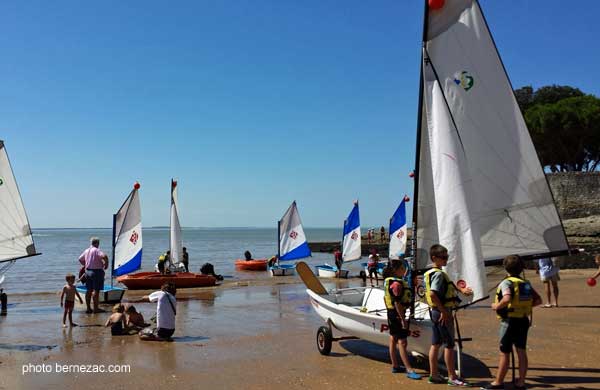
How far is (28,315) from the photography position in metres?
Result: 13.9

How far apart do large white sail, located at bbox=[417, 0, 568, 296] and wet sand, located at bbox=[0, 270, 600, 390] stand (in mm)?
1691

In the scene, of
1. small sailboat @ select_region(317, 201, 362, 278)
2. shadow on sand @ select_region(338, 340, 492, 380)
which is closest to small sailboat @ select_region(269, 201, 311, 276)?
small sailboat @ select_region(317, 201, 362, 278)

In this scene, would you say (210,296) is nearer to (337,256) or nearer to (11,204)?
(11,204)

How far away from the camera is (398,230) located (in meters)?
27.8

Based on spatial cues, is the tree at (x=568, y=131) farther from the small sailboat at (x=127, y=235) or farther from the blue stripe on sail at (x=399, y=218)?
the small sailboat at (x=127, y=235)

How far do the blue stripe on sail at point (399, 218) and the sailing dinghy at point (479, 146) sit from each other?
66.9 ft

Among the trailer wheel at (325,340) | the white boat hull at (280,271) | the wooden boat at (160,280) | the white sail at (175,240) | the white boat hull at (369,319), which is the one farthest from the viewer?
the white boat hull at (280,271)

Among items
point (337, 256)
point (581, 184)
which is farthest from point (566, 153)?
point (337, 256)

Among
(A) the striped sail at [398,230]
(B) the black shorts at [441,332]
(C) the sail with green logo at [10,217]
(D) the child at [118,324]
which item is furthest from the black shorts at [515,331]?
(A) the striped sail at [398,230]

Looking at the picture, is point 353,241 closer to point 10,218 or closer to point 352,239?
point 352,239

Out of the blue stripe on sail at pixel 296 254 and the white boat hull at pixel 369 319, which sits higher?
the blue stripe on sail at pixel 296 254

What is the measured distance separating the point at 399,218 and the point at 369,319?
821 inches

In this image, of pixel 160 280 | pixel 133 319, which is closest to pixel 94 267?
pixel 133 319

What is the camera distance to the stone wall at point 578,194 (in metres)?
42.6
